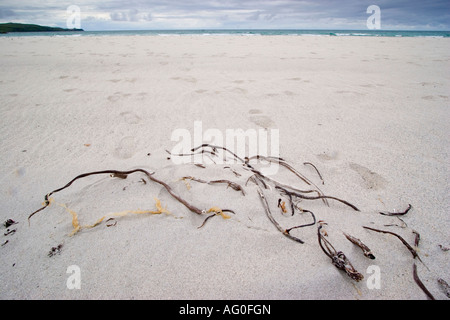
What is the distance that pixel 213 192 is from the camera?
138 cm

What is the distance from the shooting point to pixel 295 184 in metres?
1.47

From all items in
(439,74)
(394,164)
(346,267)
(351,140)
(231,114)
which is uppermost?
(439,74)

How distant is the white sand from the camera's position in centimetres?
93

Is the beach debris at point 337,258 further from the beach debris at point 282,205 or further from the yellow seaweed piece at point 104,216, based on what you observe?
the yellow seaweed piece at point 104,216

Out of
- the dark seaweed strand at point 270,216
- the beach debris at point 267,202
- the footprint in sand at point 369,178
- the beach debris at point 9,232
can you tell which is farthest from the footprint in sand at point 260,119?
the beach debris at point 9,232

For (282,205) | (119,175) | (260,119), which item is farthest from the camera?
(260,119)

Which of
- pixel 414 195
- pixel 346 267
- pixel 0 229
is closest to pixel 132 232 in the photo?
pixel 0 229

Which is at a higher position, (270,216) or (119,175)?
(119,175)

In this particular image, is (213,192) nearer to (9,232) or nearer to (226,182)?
(226,182)

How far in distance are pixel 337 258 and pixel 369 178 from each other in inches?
31.4

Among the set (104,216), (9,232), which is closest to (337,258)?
→ (104,216)

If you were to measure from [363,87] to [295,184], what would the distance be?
3.06m
